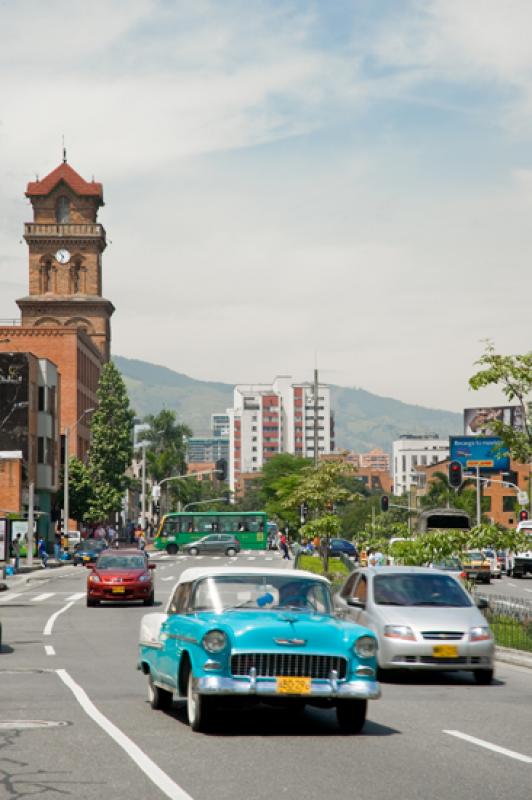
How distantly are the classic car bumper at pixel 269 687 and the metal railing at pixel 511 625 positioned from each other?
943 centimetres

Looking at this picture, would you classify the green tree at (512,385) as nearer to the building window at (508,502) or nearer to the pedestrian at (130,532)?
the pedestrian at (130,532)

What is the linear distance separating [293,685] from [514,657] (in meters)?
Result: 9.85

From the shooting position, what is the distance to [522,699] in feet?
52.3

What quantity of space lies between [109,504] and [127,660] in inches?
3549

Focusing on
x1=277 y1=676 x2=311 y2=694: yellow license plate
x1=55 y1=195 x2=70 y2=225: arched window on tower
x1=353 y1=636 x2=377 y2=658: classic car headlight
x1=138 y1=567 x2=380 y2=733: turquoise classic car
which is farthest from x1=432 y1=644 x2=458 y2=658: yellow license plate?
x1=55 y1=195 x2=70 y2=225: arched window on tower

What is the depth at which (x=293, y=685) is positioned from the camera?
12.0 metres

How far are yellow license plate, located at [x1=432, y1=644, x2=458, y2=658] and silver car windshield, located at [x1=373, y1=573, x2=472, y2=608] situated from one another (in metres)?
1.11

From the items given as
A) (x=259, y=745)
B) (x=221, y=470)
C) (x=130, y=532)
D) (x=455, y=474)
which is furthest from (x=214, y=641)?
(x=130, y=532)

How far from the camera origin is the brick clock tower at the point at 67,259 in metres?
132

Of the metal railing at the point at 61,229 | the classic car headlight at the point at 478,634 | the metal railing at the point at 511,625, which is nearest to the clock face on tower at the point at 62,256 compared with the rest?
the metal railing at the point at 61,229

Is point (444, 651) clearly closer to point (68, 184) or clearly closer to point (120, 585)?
point (120, 585)

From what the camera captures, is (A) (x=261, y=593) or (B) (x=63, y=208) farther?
(B) (x=63, y=208)

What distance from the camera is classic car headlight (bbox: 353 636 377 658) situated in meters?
→ 12.3

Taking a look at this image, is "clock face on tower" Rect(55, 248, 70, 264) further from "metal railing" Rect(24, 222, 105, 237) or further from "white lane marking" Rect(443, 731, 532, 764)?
"white lane marking" Rect(443, 731, 532, 764)
